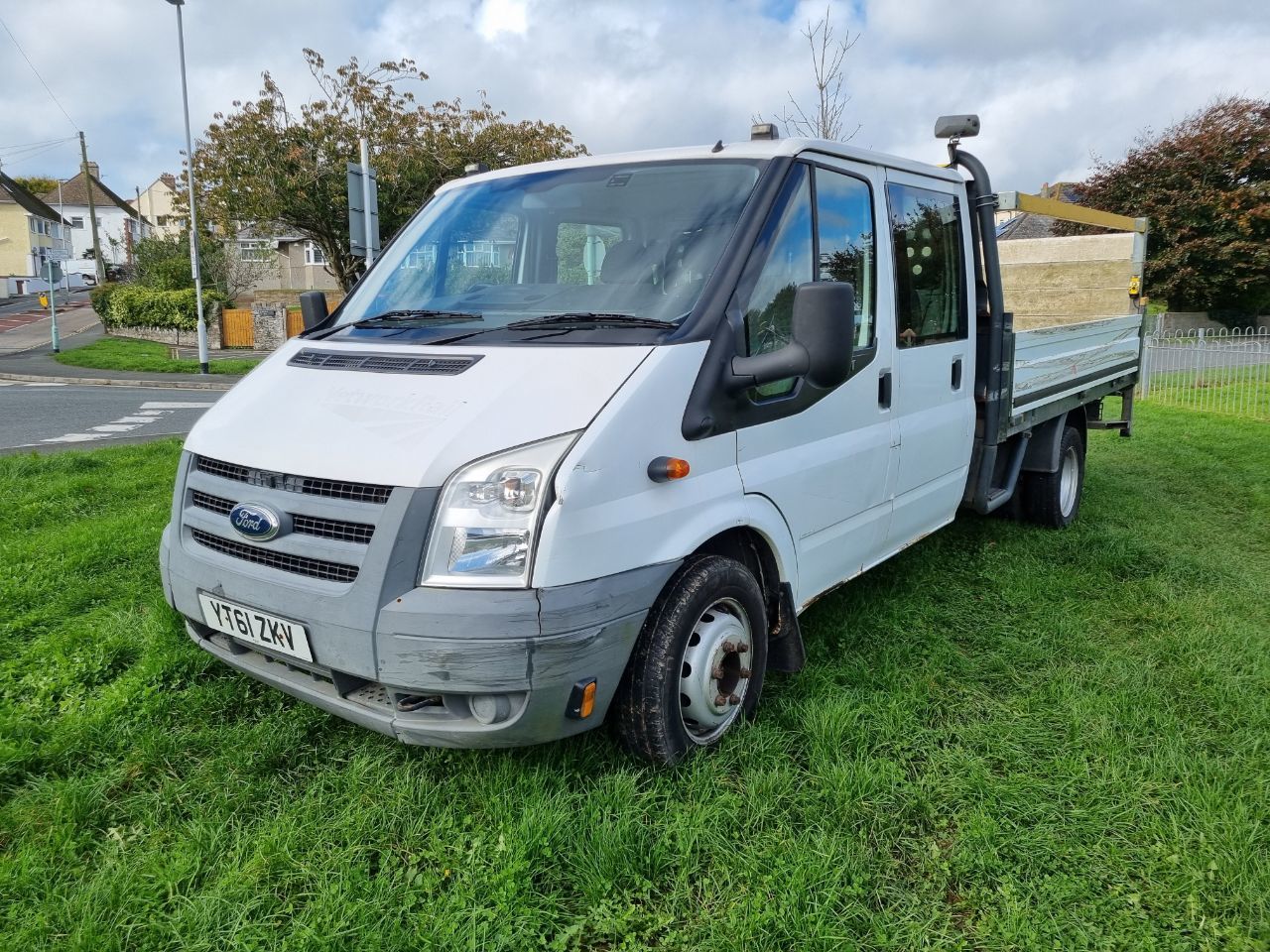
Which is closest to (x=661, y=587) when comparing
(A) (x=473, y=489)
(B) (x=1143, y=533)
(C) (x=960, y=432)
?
(A) (x=473, y=489)

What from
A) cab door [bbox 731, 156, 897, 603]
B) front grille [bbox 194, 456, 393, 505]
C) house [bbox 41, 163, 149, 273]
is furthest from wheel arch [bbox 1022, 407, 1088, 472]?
house [bbox 41, 163, 149, 273]

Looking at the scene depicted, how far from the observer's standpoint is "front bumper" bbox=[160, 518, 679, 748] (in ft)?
8.18

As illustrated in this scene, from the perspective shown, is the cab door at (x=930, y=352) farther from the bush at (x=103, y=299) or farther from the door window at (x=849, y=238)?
the bush at (x=103, y=299)

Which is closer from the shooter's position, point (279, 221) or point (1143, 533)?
point (1143, 533)

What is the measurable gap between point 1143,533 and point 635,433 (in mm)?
5036

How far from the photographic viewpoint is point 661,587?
283 centimetres

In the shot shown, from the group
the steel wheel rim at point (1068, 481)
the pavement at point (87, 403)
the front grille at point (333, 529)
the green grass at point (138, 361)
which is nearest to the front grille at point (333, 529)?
the front grille at point (333, 529)

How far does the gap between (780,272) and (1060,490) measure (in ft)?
12.9

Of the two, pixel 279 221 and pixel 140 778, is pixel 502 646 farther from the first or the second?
pixel 279 221

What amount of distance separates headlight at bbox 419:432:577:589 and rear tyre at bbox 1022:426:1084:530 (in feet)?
15.4

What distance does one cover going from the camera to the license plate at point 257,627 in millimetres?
2709

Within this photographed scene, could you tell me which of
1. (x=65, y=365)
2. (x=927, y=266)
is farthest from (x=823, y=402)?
(x=65, y=365)

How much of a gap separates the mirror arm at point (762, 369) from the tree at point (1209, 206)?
3215cm

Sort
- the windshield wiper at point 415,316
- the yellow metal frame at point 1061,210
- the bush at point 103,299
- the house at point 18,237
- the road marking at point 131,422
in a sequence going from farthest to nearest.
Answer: the house at point 18,237 → the bush at point 103,299 → the road marking at point 131,422 → the yellow metal frame at point 1061,210 → the windshield wiper at point 415,316
